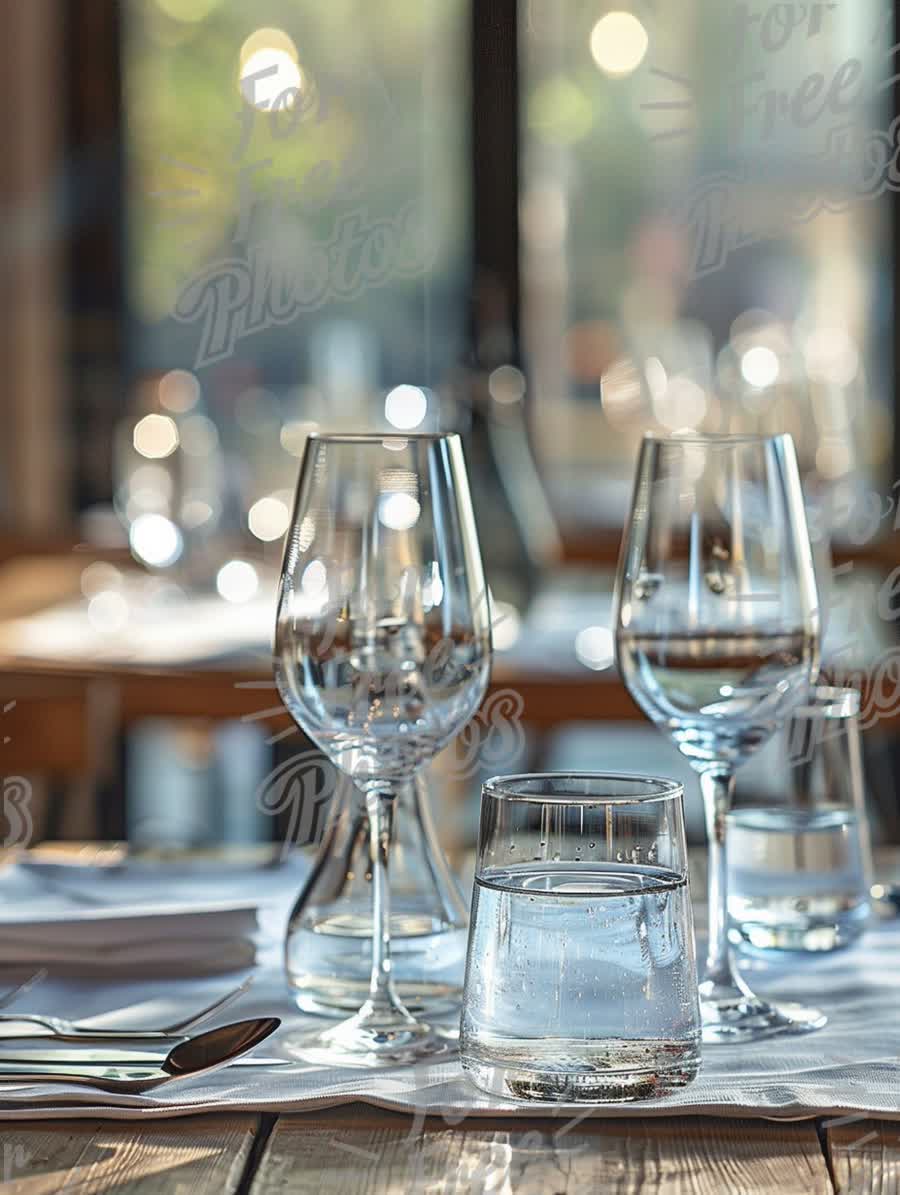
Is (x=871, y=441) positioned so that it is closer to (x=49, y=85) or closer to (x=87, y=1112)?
(x=49, y=85)

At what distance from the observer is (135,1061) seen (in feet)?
2.06

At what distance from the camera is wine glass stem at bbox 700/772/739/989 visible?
711mm

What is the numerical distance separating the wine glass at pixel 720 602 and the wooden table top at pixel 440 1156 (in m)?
0.13

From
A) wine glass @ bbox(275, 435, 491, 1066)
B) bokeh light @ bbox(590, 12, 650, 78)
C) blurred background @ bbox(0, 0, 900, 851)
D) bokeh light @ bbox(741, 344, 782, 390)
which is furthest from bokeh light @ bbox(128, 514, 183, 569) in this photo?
bokeh light @ bbox(590, 12, 650, 78)

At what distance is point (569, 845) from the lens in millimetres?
595

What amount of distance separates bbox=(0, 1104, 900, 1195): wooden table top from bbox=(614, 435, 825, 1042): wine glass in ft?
0.44

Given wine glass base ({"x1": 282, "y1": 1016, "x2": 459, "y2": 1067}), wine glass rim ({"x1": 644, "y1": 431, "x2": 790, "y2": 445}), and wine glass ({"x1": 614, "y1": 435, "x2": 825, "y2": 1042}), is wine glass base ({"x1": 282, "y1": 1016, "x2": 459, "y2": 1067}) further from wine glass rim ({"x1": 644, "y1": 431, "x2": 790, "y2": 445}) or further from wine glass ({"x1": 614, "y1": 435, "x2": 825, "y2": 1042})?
wine glass rim ({"x1": 644, "y1": 431, "x2": 790, "y2": 445})

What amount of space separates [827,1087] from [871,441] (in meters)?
3.54

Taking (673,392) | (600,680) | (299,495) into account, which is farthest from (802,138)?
(299,495)

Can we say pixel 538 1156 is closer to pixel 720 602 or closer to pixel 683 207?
pixel 720 602

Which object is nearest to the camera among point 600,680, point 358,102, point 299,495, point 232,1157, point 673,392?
point 232,1157

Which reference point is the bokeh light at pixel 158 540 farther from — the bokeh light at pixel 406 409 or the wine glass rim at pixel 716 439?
the wine glass rim at pixel 716 439

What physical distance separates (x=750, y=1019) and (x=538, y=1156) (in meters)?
0.16

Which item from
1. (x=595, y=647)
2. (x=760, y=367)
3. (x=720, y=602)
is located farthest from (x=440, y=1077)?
(x=760, y=367)
